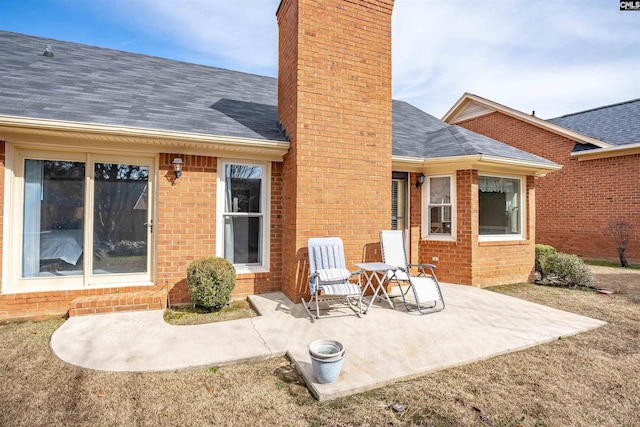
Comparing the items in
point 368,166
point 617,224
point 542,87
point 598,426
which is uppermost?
point 542,87

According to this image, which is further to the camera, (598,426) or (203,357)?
(203,357)

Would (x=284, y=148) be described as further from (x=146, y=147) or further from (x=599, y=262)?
(x=599, y=262)

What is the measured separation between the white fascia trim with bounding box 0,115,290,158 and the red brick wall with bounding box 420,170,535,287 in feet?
13.3

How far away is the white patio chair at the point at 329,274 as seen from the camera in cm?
455

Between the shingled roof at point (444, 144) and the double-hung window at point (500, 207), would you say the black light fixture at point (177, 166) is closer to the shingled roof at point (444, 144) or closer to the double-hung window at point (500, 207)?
the shingled roof at point (444, 144)

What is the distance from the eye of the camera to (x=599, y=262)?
34.5 feet

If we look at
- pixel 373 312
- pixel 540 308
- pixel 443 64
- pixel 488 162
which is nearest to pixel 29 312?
pixel 373 312

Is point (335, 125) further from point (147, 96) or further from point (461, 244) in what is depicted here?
point (461, 244)

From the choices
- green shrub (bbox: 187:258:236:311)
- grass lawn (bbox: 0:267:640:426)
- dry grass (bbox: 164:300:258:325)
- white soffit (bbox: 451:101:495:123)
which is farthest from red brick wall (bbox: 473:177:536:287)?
white soffit (bbox: 451:101:495:123)

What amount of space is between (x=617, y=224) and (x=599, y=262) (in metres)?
1.41

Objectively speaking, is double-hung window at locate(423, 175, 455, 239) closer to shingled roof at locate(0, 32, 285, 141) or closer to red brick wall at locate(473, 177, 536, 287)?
red brick wall at locate(473, 177, 536, 287)

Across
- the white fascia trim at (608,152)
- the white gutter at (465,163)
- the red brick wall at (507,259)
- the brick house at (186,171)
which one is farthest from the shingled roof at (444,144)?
the white fascia trim at (608,152)

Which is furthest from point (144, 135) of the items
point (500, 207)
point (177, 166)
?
Result: point (500, 207)

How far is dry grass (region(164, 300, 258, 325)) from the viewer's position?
4.40 m
